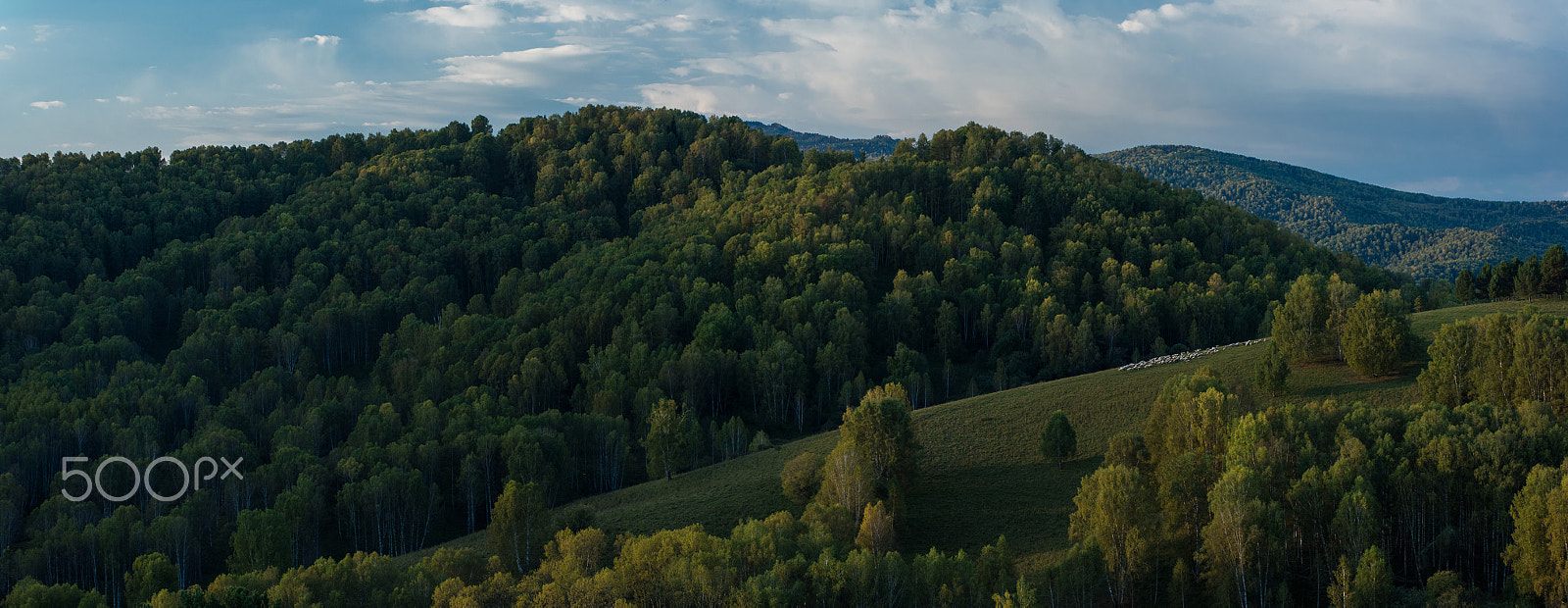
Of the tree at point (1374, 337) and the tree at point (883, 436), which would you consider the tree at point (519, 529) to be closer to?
the tree at point (883, 436)

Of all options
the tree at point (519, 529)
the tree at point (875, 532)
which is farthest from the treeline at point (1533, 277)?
the tree at point (519, 529)

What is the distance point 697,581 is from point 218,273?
14277 centimetres

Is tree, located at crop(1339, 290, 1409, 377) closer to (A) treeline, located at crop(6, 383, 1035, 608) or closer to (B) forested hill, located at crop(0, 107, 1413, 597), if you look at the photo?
(A) treeline, located at crop(6, 383, 1035, 608)

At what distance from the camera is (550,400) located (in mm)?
125062

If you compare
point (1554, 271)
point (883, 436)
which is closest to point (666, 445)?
point (883, 436)

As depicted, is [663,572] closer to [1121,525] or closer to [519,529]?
[519,529]

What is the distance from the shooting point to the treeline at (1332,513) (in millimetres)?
47250

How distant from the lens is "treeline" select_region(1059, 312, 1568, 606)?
4725cm

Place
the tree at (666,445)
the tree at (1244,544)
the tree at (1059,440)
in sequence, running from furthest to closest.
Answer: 1. the tree at (666,445)
2. the tree at (1059,440)
3. the tree at (1244,544)

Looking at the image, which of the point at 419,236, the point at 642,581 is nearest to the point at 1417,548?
the point at 642,581

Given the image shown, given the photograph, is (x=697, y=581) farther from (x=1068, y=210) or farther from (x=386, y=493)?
(x=1068, y=210)

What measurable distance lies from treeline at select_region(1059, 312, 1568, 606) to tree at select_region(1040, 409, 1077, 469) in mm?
11080

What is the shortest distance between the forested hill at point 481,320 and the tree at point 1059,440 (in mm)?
38287

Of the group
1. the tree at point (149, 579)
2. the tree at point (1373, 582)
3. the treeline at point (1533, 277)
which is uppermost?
the treeline at point (1533, 277)
